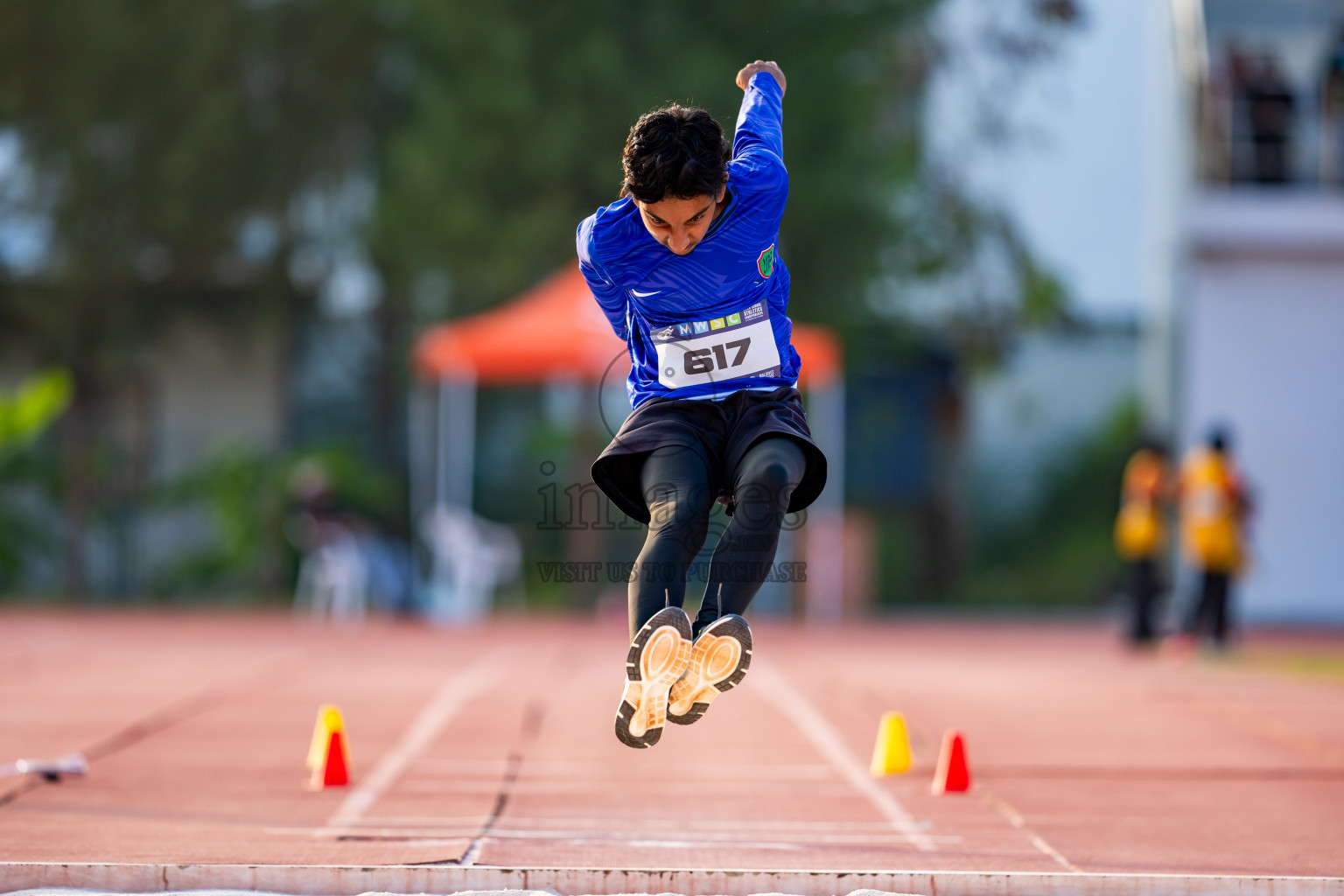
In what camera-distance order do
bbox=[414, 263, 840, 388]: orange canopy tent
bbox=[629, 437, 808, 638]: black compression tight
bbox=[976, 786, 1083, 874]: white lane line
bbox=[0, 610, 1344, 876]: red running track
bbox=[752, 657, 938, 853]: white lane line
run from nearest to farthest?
bbox=[629, 437, 808, 638]: black compression tight, bbox=[976, 786, 1083, 874]: white lane line, bbox=[0, 610, 1344, 876]: red running track, bbox=[752, 657, 938, 853]: white lane line, bbox=[414, 263, 840, 388]: orange canopy tent

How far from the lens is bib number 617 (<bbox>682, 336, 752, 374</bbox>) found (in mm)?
5047

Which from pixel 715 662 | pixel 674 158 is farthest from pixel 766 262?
pixel 715 662

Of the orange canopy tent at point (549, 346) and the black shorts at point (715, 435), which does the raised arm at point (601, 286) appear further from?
the orange canopy tent at point (549, 346)

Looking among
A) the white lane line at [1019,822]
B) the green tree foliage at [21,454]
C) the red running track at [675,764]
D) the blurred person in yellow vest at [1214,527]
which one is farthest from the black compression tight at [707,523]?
the green tree foliage at [21,454]

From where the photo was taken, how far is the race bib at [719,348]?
504 centimetres

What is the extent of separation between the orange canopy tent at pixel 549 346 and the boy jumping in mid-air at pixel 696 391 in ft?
36.4

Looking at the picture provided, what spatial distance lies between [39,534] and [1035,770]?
53.2 feet

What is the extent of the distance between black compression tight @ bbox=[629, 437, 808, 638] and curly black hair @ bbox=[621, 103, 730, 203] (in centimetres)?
78

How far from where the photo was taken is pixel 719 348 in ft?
16.5

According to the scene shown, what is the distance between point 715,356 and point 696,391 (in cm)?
14

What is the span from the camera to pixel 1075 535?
884 inches

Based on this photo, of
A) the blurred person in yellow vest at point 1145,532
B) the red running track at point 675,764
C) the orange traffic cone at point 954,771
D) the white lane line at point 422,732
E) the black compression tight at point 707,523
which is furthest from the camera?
the blurred person in yellow vest at point 1145,532

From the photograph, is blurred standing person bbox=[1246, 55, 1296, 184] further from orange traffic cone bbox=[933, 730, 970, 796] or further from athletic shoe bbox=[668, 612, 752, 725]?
athletic shoe bbox=[668, 612, 752, 725]

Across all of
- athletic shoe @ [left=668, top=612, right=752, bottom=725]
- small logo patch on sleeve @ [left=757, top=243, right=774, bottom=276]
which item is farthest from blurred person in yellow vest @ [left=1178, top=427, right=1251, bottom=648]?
athletic shoe @ [left=668, top=612, right=752, bottom=725]
